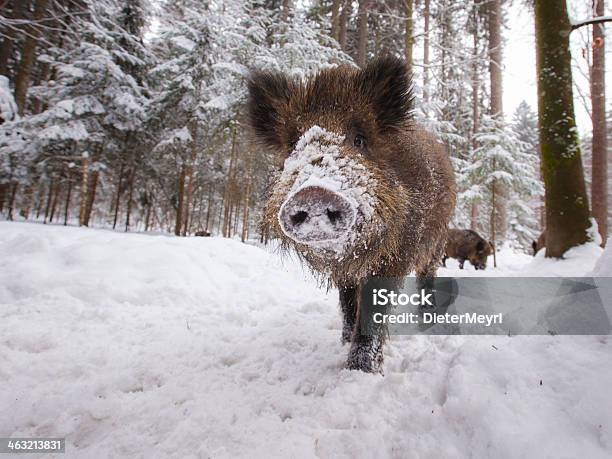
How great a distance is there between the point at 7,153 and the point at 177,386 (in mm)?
14976

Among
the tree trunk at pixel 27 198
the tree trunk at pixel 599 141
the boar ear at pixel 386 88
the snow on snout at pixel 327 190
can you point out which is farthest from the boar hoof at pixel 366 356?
the tree trunk at pixel 27 198

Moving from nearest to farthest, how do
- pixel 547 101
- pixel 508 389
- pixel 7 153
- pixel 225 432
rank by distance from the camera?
pixel 508 389, pixel 225 432, pixel 547 101, pixel 7 153

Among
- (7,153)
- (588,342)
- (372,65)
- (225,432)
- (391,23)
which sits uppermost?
(391,23)

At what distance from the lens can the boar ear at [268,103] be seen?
2811mm

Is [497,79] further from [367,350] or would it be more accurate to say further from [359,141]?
[367,350]

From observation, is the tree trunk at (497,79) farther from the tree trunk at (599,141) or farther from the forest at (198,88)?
the tree trunk at (599,141)

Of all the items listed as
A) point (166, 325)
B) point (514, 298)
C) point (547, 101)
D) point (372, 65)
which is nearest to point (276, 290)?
point (166, 325)

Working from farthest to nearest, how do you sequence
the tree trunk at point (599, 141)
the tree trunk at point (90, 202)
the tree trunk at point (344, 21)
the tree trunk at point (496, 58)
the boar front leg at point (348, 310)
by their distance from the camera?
the tree trunk at point (90, 202)
the tree trunk at point (344, 21)
the tree trunk at point (496, 58)
the tree trunk at point (599, 141)
the boar front leg at point (348, 310)

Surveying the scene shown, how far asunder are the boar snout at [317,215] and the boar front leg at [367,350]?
971mm

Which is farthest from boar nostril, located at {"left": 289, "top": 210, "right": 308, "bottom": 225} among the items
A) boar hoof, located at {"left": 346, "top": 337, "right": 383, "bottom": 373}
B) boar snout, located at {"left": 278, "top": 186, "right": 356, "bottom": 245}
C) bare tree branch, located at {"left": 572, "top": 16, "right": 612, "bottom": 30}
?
bare tree branch, located at {"left": 572, "top": 16, "right": 612, "bottom": 30}

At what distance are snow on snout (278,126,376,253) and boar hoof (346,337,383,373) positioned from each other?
0.86m

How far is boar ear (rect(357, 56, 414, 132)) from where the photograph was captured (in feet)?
8.19

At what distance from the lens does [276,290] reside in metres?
4.88

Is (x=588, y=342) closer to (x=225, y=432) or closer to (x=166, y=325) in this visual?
(x=225, y=432)
